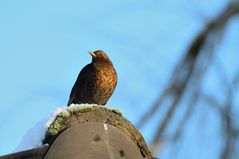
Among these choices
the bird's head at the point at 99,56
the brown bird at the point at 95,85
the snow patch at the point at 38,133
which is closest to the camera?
the snow patch at the point at 38,133

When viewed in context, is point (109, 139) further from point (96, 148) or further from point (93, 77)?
point (93, 77)

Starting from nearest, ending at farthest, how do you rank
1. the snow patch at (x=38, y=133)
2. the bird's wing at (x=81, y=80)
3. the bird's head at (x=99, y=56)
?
the snow patch at (x=38, y=133) < the bird's wing at (x=81, y=80) < the bird's head at (x=99, y=56)

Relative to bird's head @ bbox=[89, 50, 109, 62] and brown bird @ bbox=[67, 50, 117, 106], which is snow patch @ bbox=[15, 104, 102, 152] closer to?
brown bird @ bbox=[67, 50, 117, 106]

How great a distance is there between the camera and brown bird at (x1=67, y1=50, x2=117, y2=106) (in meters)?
6.45

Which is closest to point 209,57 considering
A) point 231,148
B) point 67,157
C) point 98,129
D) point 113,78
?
point 231,148

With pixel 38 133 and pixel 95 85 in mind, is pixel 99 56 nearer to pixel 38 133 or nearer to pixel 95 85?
pixel 95 85

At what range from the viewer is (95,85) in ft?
21.4

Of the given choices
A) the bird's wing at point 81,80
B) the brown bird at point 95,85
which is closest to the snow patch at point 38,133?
the brown bird at point 95,85

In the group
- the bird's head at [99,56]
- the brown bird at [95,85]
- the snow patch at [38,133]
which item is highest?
the bird's head at [99,56]

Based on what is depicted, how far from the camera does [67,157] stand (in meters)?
2.25

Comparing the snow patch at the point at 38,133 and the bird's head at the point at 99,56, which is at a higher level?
the bird's head at the point at 99,56

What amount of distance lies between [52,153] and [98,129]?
0.23 metres

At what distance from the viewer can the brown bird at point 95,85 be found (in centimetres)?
645

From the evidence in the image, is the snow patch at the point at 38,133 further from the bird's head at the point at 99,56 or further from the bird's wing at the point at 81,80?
the bird's head at the point at 99,56
